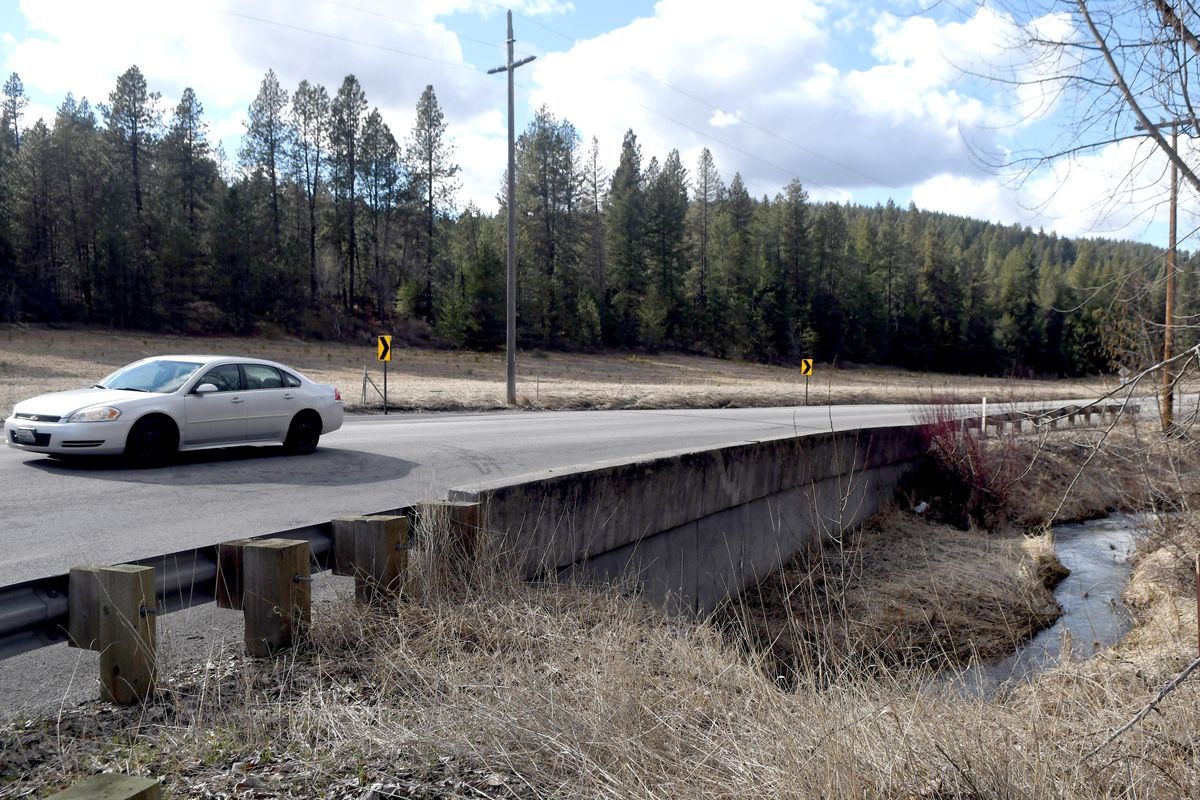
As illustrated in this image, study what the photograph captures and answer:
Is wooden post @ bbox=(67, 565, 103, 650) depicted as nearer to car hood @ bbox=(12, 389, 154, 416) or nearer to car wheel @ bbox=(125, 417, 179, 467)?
car wheel @ bbox=(125, 417, 179, 467)

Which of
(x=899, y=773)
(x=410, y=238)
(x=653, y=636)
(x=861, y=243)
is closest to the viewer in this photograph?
(x=899, y=773)

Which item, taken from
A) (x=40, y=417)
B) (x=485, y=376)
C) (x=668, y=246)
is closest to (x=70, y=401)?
(x=40, y=417)

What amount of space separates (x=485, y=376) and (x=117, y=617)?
4090 centimetres

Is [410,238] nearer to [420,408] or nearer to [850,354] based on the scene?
[850,354]

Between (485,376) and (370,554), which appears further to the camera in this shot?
(485,376)

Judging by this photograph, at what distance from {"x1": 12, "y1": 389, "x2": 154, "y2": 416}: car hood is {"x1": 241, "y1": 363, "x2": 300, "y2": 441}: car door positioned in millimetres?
1409

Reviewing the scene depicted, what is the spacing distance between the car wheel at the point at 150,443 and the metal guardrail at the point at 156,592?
711cm

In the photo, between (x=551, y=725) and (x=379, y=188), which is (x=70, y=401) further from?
(x=379, y=188)

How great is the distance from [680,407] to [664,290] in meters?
46.3

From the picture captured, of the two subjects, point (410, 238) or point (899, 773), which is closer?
point (899, 773)

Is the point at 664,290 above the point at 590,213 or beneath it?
beneath

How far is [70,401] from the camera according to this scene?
35.9ft

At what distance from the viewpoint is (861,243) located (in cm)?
8956

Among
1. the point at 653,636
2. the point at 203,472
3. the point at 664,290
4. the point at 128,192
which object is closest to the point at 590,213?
the point at 664,290
